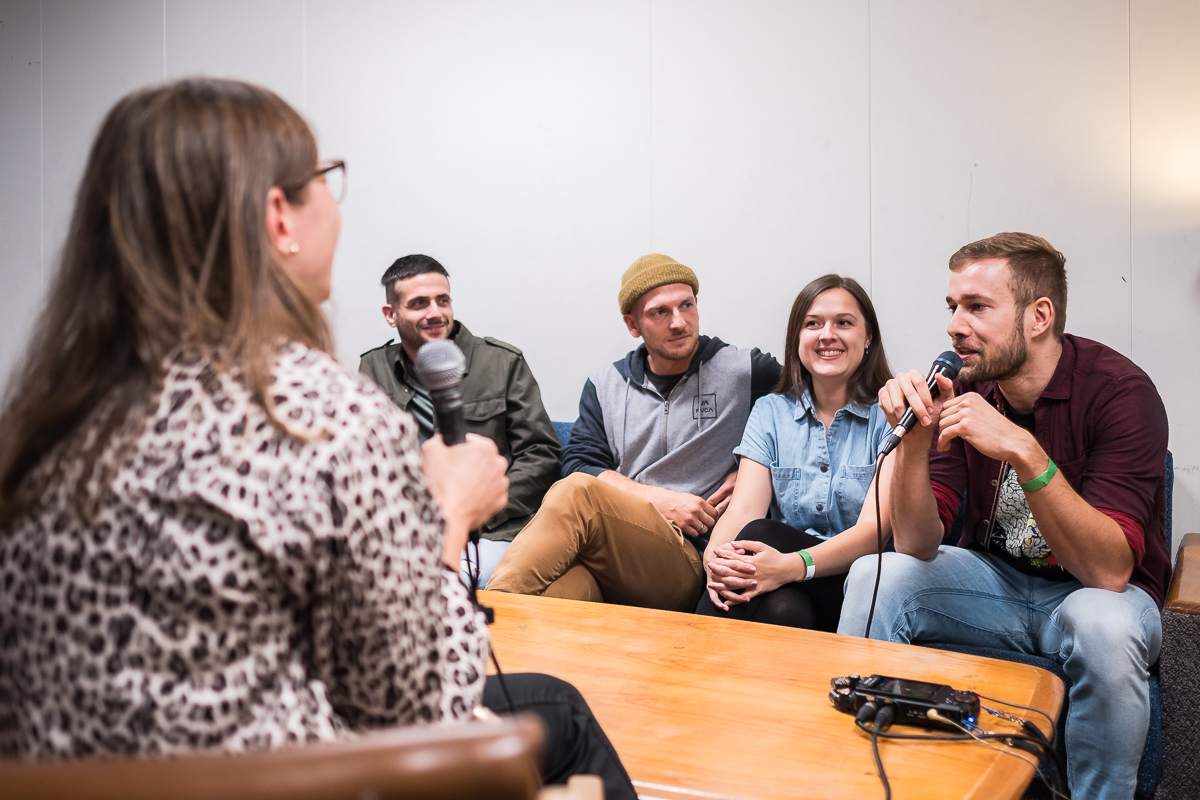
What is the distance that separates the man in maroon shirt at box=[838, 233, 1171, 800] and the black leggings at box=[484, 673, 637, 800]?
3.45 ft

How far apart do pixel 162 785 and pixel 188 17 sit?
419cm

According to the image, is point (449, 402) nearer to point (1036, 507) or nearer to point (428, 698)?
point (428, 698)

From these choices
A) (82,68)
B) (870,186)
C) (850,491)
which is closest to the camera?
(850,491)

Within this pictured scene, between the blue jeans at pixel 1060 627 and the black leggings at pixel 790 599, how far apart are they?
0.46 ft

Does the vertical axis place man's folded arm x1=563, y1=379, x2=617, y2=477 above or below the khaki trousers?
above

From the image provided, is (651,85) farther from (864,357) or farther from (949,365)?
(949,365)

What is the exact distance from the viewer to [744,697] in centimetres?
127

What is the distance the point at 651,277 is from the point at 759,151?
2.16 feet

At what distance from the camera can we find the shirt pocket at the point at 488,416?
118 inches

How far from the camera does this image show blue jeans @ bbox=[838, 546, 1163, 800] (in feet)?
5.26

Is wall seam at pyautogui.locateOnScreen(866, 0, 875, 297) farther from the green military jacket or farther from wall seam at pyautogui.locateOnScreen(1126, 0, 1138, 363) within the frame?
the green military jacket

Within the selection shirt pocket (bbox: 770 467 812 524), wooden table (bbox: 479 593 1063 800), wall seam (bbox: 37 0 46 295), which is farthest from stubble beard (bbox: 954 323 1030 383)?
wall seam (bbox: 37 0 46 295)

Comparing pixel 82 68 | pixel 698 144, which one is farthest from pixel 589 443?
pixel 82 68

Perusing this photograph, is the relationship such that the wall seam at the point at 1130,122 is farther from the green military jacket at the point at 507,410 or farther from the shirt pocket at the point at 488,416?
the shirt pocket at the point at 488,416
